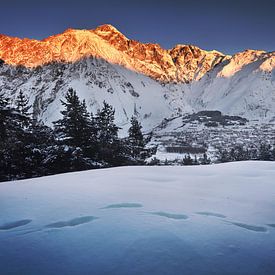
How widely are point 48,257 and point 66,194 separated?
8.48ft

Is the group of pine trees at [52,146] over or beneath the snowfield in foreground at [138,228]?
over

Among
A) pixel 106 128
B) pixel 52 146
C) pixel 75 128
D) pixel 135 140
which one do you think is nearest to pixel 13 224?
pixel 52 146

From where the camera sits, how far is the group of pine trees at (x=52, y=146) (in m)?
13.8

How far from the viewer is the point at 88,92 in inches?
7835

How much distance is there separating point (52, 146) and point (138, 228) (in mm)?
13350

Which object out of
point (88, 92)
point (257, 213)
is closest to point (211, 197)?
point (257, 213)

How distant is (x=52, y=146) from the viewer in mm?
15898

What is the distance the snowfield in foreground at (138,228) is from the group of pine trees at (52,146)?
8444 millimetres

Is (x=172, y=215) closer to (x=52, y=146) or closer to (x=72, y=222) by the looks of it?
(x=72, y=222)

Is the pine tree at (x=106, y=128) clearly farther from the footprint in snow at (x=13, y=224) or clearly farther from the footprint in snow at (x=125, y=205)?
the footprint in snow at (x=13, y=224)

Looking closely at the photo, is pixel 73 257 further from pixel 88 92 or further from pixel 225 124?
pixel 88 92

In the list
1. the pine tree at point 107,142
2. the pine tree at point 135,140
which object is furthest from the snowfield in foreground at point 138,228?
the pine tree at point 135,140

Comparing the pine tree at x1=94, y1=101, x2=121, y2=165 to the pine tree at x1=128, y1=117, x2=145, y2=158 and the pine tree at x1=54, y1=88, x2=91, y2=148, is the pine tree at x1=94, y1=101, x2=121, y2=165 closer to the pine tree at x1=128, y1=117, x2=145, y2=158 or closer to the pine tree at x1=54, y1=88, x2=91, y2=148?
the pine tree at x1=54, y1=88, x2=91, y2=148

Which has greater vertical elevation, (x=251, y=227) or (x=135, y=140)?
(x=135, y=140)
